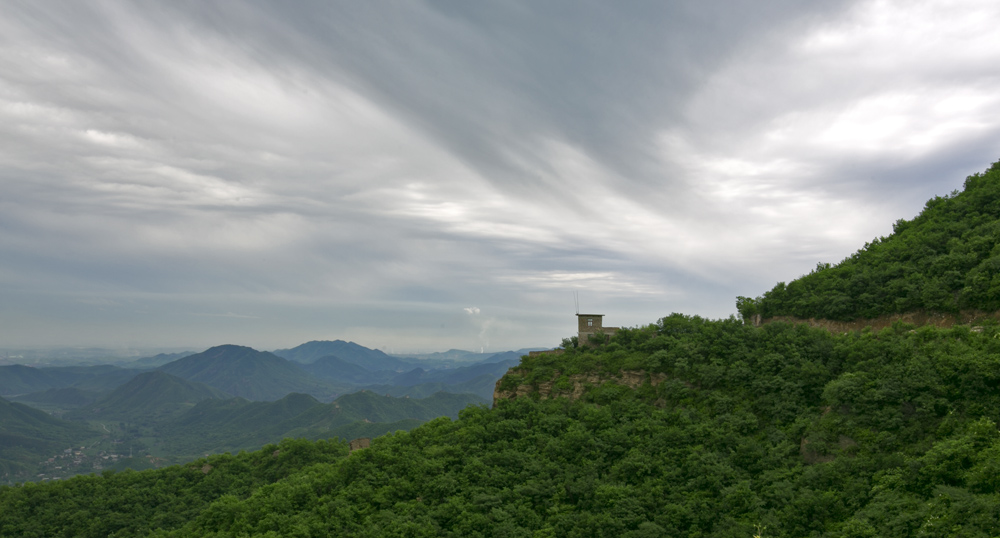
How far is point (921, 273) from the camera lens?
31.6 metres

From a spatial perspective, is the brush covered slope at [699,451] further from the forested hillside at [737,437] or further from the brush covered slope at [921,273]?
the brush covered slope at [921,273]

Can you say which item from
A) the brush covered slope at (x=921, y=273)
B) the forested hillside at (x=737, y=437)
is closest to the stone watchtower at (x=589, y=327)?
the forested hillside at (x=737, y=437)

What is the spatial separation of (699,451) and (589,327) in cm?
1471

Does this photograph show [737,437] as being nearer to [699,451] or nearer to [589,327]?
[699,451]

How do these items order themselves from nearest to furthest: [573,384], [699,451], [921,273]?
[699,451]
[921,273]
[573,384]

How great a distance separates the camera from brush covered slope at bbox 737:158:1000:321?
2853 centimetres

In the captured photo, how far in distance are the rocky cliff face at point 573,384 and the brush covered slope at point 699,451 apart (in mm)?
104

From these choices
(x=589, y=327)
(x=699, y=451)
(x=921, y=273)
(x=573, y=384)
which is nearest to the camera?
(x=699, y=451)

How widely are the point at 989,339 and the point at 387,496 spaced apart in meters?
33.1

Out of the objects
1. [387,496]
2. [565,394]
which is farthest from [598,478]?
[387,496]

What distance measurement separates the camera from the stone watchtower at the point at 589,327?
39.6 meters

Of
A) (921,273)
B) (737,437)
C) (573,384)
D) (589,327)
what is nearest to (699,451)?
A: (737,437)

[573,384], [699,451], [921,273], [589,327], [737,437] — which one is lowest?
[699,451]

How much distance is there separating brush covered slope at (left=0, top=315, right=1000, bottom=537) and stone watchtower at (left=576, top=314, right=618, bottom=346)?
5.60 ft
